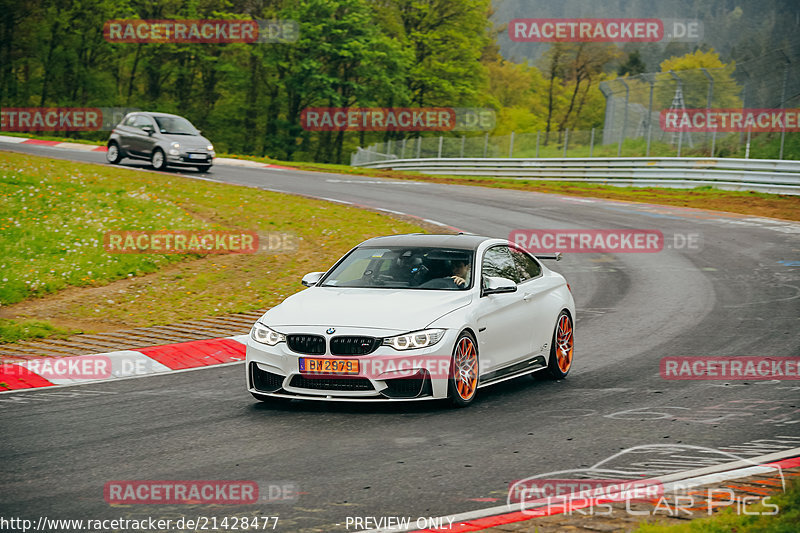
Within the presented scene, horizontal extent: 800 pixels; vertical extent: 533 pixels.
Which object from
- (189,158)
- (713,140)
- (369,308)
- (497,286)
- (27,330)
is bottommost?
(27,330)

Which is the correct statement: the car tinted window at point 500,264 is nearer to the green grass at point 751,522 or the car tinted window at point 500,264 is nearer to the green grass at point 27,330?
the green grass at point 751,522

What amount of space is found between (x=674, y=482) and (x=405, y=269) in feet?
12.8

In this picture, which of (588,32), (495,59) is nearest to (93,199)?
(588,32)

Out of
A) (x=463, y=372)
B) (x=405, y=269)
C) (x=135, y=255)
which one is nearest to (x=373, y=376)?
(x=463, y=372)

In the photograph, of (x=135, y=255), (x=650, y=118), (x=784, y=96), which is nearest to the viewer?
(x=135, y=255)

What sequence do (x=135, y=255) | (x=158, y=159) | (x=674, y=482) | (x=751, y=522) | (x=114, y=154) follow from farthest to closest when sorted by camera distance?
(x=114, y=154) < (x=158, y=159) < (x=135, y=255) < (x=674, y=482) < (x=751, y=522)

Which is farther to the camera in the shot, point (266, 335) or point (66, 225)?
point (66, 225)

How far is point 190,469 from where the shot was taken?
6406 millimetres

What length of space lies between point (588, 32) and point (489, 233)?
7427cm

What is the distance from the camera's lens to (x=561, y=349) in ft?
32.7

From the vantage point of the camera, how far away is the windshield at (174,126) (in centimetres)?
3056

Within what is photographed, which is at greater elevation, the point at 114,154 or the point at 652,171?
the point at 652,171

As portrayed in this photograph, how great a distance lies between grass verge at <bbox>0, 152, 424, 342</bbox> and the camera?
13.6 m

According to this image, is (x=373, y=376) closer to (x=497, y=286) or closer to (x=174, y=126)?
(x=497, y=286)
